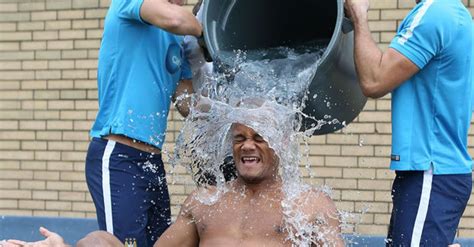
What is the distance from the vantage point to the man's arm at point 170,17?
3.40 metres

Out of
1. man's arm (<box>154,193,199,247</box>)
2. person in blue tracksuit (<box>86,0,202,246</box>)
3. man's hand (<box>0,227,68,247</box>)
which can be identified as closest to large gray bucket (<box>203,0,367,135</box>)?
person in blue tracksuit (<box>86,0,202,246</box>)

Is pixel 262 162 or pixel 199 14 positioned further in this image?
pixel 199 14

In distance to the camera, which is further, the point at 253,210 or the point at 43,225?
the point at 43,225

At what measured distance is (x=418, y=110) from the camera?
3238 millimetres

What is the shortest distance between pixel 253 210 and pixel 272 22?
3.31 ft

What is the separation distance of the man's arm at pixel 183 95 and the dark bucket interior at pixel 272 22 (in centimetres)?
36

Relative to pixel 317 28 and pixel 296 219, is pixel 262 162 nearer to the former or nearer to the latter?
pixel 296 219

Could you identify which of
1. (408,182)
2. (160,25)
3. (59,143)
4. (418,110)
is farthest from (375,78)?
(59,143)

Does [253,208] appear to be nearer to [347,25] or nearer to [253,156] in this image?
[253,156]

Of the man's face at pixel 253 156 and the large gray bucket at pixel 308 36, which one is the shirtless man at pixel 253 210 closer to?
the man's face at pixel 253 156

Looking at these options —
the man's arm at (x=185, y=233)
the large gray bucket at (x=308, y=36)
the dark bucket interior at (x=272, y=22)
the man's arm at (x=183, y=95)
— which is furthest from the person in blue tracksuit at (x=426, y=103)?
the man's arm at (x=183, y=95)

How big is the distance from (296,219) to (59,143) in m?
3.40

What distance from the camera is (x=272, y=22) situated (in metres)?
3.77

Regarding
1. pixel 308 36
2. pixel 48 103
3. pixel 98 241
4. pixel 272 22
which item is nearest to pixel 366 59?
pixel 308 36
